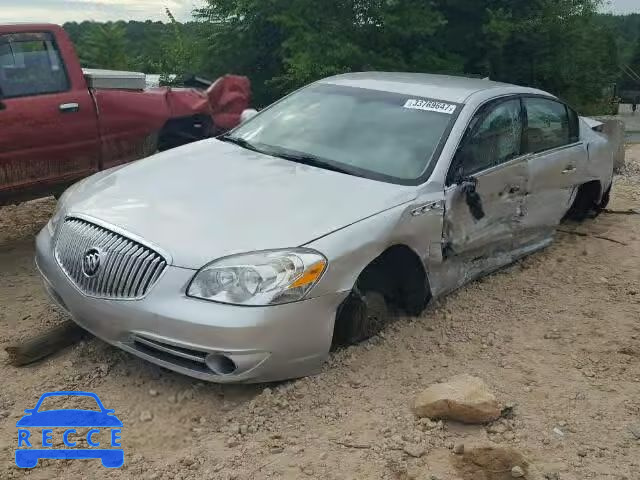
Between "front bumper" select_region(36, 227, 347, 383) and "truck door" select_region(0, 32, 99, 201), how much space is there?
2325 mm

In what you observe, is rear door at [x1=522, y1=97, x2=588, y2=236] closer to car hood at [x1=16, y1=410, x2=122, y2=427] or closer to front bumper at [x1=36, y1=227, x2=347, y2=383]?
front bumper at [x1=36, y1=227, x2=347, y2=383]

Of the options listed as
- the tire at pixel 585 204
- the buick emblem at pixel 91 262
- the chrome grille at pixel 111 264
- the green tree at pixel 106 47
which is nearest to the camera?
the chrome grille at pixel 111 264

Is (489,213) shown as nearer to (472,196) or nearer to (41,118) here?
(472,196)

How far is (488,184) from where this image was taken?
15.0 feet

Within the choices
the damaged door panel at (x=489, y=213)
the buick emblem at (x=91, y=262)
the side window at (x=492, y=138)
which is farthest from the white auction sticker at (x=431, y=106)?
the buick emblem at (x=91, y=262)

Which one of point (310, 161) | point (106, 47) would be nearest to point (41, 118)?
point (310, 161)

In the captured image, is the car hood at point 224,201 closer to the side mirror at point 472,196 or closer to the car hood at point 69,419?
the side mirror at point 472,196

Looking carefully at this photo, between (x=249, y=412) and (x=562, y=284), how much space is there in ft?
9.61

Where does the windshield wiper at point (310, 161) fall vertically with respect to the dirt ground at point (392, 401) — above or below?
above

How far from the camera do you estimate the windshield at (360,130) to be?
4.24m

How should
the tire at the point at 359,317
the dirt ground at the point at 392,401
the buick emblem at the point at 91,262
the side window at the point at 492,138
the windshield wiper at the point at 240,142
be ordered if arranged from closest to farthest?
the dirt ground at the point at 392,401, the buick emblem at the point at 91,262, the tire at the point at 359,317, the side window at the point at 492,138, the windshield wiper at the point at 240,142

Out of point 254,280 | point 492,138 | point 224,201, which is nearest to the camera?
point 254,280

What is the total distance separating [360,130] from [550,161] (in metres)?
1.73

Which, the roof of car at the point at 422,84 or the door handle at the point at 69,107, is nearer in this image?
the roof of car at the point at 422,84
